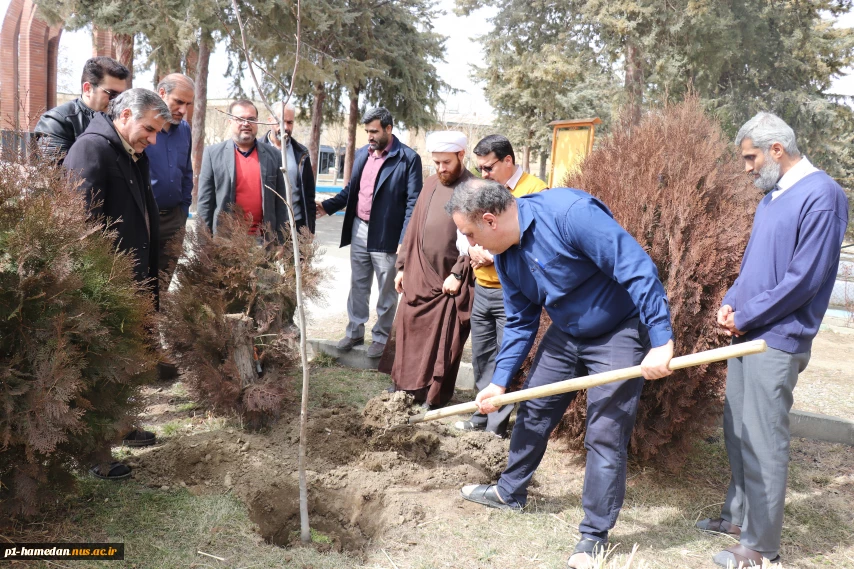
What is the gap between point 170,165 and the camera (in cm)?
471

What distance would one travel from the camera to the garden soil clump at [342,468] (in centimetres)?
330

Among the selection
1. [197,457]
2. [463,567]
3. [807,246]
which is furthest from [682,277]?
[197,457]

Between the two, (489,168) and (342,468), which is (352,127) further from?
(342,468)

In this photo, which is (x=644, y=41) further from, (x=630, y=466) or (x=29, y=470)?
(x=29, y=470)

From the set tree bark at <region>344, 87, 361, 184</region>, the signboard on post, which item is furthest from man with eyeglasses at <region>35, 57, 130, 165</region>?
tree bark at <region>344, 87, 361, 184</region>

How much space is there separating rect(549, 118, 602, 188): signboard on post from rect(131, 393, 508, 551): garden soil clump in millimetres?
5631

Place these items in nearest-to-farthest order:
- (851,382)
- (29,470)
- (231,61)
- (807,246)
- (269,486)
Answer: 1. (29,470)
2. (807,246)
3. (269,486)
4. (851,382)
5. (231,61)

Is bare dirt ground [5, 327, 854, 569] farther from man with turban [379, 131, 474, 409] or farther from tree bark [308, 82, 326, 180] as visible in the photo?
tree bark [308, 82, 326, 180]

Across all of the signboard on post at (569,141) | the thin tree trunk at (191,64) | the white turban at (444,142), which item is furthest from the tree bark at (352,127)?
the white turban at (444,142)

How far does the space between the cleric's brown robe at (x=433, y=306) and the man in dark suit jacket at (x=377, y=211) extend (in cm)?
56

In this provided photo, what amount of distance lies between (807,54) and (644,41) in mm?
6208

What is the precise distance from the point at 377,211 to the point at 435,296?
1110mm

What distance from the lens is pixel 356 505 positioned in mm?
3422

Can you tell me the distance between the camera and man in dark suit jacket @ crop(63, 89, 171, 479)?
353cm
